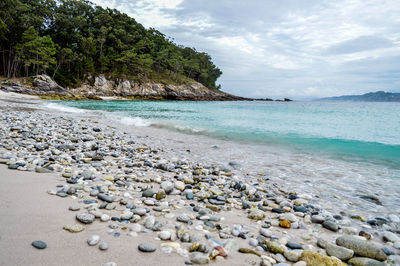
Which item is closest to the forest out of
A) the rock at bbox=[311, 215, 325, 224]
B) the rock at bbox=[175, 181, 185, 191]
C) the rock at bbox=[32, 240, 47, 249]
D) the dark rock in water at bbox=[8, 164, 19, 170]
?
the dark rock in water at bbox=[8, 164, 19, 170]

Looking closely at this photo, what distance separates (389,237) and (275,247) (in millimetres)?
1750

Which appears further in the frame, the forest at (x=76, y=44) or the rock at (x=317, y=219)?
the forest at (x=76, y=44)

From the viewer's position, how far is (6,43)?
55438 mm

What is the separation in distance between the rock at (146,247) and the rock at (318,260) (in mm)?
1564

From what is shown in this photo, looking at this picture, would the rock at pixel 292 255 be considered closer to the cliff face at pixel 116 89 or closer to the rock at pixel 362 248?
the rock at pixel 362 248

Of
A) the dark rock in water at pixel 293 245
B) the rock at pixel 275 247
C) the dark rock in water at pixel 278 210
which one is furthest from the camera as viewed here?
the dark rock in water at pixel 278 210

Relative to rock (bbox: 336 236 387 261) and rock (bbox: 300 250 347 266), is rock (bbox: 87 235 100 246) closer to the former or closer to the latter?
rock (bbox: 300 250 347 266)

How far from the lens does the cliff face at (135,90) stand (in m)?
66.4

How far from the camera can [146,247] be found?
7.32ft

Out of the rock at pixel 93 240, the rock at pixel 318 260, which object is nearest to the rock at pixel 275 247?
the rock at pixel 318 260

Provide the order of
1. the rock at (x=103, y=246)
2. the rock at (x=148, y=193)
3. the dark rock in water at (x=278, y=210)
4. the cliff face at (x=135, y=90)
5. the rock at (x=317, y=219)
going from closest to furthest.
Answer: the rock at (x=103, y=246)
the rock at (x=317, y=219)
the dark rock in water at (x=278, y=210)
the rock at (x=148, y=193)
the cliff face at (x=135, y=90)

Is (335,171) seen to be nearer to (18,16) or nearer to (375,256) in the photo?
(375,256)

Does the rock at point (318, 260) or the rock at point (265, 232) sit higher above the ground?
the rock at point (318, 260)

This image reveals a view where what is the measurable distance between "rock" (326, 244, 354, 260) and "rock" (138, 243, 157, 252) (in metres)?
1.98
